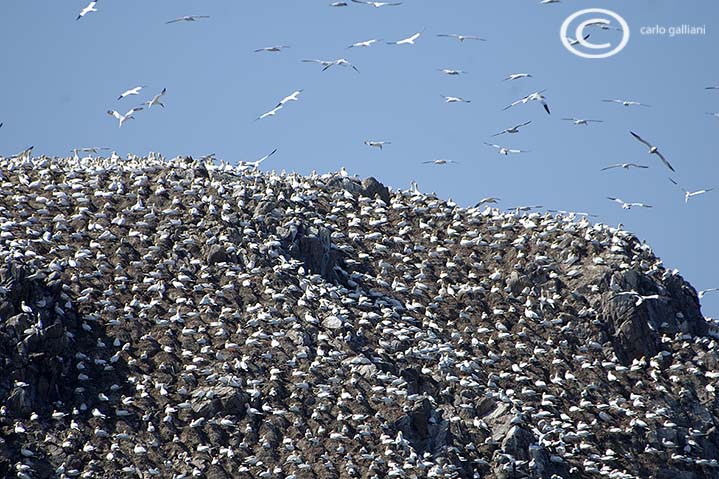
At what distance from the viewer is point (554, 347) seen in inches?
3469

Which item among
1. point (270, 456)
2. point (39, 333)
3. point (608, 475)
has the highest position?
point (39, 333)

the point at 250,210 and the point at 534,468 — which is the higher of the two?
the point at 250,210

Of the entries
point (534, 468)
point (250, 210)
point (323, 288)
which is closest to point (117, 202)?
point (250, 210)

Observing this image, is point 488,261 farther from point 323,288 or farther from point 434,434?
point 434,434

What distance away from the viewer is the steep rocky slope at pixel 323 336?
7538cm

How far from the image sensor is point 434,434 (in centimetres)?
7725

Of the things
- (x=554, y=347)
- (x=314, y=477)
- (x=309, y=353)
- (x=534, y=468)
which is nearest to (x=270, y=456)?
(x=314, y=477)

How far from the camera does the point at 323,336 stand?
81625mm

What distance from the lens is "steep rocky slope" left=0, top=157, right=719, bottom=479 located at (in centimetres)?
7538

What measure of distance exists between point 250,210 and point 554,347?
63.5 ft

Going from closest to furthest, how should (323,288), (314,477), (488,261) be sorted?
1. (314,477)
2. (323,288)
3. (488,261)

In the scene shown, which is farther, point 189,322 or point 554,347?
point 554,347

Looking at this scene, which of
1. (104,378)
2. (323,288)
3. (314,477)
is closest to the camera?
(314,477)

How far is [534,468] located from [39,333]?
2523cm
